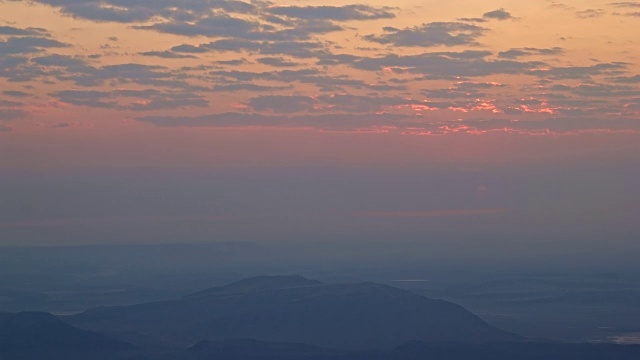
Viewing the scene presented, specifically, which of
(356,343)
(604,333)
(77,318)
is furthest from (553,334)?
(77,318)

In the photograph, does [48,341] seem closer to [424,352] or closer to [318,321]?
[318,321]

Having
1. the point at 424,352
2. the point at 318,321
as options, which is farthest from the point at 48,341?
the point at 424,352

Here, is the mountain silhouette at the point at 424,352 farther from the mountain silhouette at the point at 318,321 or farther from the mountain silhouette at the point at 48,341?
the mountain silhouette at the point at 318,321

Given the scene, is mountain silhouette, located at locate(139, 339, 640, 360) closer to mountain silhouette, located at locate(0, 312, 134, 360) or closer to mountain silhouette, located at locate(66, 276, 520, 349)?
mountain silhouette, located at locate(0, 312, 134, 360)

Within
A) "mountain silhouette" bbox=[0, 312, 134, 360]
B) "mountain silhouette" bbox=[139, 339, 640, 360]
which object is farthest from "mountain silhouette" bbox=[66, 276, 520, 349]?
"mountain silhouette" bbox=[0, 312, 134, 360]

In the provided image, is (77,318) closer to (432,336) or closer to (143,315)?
(143,315)
